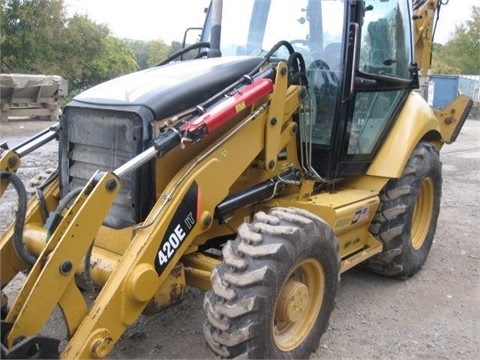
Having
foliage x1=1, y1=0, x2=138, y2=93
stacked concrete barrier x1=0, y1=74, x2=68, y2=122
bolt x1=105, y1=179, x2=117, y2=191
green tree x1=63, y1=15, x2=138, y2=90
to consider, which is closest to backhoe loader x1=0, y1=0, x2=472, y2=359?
bolt x1=105, y1=179, x2=117, y2=191

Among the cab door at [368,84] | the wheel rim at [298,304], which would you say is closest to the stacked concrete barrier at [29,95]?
the cab door at [368,84]

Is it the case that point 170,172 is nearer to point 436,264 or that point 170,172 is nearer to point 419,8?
point 436,264

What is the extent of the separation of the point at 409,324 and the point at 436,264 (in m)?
1.43

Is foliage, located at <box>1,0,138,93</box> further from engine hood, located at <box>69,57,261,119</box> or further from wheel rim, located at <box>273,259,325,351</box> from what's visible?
wheel rim, located at <box>273,259,325,351</box>

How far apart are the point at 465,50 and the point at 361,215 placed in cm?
4489

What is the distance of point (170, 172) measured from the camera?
3.21 meters

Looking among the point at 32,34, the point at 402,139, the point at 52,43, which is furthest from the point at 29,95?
the point at 402,139

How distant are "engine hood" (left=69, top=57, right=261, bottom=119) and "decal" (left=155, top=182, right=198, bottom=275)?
19.3 inches

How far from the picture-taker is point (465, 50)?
44.2m

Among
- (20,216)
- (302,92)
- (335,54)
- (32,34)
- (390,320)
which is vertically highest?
(32,34)

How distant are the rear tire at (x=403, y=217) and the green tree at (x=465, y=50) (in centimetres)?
4035

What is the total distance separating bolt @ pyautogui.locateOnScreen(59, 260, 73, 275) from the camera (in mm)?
2547

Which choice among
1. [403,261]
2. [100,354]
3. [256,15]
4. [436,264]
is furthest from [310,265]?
[436,264]

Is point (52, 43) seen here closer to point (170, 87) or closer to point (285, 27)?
point (285, 27)
